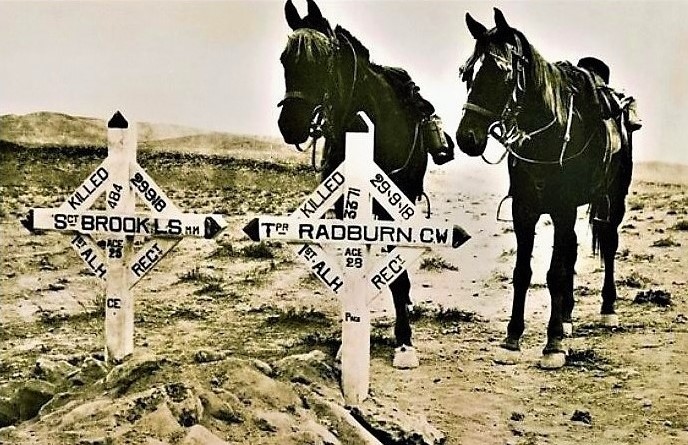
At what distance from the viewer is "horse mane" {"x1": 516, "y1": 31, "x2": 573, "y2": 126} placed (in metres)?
3.33

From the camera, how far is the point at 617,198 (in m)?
3.41

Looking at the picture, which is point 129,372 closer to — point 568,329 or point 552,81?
point 568,329

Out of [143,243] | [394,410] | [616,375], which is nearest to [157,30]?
[143,243]

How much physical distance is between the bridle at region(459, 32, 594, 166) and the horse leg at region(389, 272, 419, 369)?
56 cm

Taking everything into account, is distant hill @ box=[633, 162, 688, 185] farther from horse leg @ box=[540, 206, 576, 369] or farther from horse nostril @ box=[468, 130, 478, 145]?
horse nostril @ box=[468, 130, 478, 145]

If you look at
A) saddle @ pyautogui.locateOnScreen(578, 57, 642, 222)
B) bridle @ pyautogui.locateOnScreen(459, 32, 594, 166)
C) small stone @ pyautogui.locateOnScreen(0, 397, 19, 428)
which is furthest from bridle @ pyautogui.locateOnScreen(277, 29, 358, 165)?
small stone @ pyautogui.locateOnScreen(0, 397, 19, 428)

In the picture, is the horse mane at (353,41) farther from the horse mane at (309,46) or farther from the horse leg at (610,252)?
the horse leg at (610,252)

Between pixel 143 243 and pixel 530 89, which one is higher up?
pixel 530 89

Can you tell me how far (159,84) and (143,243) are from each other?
24.3 inches

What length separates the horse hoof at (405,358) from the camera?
3467 mm

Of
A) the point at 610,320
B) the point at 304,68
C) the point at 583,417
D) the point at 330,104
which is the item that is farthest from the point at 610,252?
the point at 304,68

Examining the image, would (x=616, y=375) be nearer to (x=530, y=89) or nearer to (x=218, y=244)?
(x=530, y=89)

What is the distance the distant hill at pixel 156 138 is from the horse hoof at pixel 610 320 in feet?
4.11

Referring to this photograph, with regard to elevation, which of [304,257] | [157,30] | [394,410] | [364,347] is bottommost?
[394,410]
